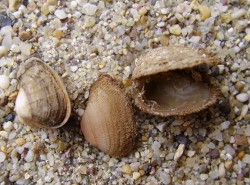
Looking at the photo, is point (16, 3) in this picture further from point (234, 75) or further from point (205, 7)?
point (234, 75)

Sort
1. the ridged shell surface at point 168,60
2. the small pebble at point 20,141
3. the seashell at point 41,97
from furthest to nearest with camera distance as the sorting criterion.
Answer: the small pebble at point 20,141 < the seashell at point 41,97 < the ridged shell surface at point 168,60

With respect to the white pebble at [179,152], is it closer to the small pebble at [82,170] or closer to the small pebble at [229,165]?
the small pebble at [229,165]

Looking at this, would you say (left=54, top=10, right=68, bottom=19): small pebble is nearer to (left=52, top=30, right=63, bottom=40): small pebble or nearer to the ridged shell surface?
(left=52, top=30, right=63, bottom=40): small pebble

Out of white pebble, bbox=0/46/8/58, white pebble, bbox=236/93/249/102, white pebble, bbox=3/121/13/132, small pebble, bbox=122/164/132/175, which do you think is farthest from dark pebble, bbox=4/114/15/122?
white pebble, bbox=236/93/249/102

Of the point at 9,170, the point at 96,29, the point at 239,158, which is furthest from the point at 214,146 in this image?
the point at 9,170

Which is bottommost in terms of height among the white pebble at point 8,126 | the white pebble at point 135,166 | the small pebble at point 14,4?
the white pebble at point 135,166

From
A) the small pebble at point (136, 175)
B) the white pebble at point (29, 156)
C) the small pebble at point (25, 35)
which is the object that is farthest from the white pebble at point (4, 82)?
the small pebble at point (136, 175)

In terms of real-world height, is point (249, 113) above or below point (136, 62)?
below
